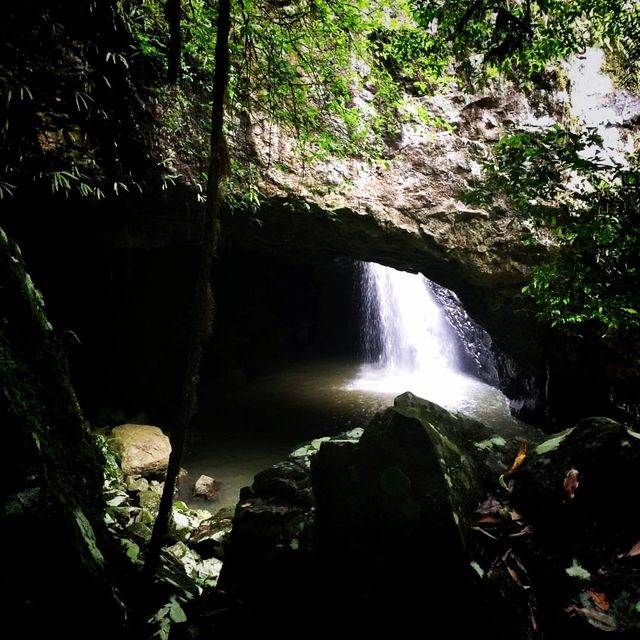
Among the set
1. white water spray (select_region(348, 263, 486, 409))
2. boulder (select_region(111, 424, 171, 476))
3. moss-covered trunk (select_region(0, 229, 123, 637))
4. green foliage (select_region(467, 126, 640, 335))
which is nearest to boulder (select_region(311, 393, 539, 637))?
moss-covered trunk (select_region(0, 229, 123, 637))

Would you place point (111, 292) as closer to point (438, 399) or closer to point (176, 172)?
point (176, 172)

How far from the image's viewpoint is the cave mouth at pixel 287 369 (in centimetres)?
1036

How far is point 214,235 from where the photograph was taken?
3.14 meters

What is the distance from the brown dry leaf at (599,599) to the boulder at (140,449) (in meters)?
7.43

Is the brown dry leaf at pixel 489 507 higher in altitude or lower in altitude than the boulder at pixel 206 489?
higher

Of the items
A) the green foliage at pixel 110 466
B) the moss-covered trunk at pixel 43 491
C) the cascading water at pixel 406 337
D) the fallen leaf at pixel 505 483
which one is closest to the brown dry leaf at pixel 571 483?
the fallen leaf at pixel 505 483

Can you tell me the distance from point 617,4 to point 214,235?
205 inches

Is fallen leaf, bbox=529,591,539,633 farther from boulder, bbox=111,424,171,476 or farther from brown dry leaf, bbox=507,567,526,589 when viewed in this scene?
boulder, bbox=111,424,171,476

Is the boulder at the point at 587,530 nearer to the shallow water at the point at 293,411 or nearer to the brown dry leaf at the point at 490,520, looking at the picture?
the brown dry leaf at the point at 490,520

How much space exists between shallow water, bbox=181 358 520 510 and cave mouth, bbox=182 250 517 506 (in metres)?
0.04

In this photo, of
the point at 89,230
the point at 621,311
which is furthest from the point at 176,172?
the point at 621,311

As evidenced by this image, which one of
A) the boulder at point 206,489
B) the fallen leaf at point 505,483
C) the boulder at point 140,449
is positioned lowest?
the boulder at point 206,489

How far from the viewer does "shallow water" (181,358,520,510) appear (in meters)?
9.04

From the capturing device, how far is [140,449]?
7918mm
